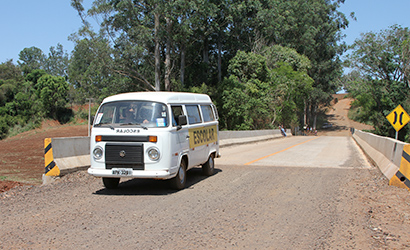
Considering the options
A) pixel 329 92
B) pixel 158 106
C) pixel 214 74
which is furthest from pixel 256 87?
pixel 158 106

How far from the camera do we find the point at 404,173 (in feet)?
29.9

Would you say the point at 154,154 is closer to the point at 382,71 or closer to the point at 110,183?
the point at 110,183

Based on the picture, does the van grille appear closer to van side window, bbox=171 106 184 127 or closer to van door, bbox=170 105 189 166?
van door, bbox=170 105 189 166

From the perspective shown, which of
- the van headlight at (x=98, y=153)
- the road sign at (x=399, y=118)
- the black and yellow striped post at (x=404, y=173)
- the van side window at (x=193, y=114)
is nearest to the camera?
the van headlight at (x=98, y=153)

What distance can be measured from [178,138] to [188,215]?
8.95 ft

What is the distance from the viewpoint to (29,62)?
4988 inches

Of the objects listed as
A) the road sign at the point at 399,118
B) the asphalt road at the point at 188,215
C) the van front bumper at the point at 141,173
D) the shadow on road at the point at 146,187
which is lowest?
the shadow on road at the point at 146,187

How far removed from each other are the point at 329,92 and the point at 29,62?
3875 inches

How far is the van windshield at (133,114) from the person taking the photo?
8.77 metres

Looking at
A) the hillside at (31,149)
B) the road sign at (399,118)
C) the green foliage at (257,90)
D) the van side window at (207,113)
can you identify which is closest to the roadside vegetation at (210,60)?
the green foliage at (257,90)

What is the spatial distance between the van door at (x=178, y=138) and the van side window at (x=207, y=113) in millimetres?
1722

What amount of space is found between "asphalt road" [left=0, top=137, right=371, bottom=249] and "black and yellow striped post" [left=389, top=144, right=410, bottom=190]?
1.20 m

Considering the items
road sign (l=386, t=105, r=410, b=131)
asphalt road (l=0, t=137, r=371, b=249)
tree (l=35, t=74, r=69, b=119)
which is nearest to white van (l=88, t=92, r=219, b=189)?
asphalt road (l=0, t=137, r=371, b=249)

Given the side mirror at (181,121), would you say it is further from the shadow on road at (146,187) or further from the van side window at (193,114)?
the shadow on road at (146,187)
